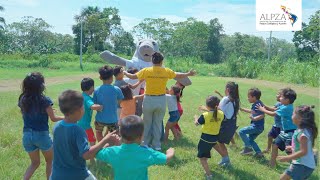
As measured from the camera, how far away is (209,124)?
4.86 meters

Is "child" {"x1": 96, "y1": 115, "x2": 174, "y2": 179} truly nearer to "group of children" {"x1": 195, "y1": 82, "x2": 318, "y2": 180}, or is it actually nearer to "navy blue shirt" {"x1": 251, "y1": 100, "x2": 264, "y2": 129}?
"group of children" {"x1": 195, "y1": 82, "x2": 318, "y2": 180}

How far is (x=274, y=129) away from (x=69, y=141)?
12.5 feet

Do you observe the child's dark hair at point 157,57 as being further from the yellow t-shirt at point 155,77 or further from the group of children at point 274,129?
the group of children at point 274,129

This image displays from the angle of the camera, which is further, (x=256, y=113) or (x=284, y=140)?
(x=256, y=113)

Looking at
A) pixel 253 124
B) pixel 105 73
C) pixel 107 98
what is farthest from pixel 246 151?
pixel 105 73

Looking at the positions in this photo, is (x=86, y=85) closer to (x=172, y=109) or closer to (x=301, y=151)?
(x=172, y=109)

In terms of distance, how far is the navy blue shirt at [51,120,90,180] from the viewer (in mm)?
2996

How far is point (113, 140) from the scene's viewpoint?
2.88 meters

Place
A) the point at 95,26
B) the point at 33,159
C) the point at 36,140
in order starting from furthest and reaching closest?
1. the point at 95,26
2. the point at 33,159
3. the point at 36,140

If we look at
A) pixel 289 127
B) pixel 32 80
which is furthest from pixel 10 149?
pixel 289 127

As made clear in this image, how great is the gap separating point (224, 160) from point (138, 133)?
3007 millimetres

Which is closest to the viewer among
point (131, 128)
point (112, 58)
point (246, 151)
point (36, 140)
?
point (131, 128)

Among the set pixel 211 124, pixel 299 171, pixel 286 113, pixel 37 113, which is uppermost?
pixel 37 113

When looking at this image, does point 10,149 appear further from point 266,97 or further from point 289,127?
point 266,97
